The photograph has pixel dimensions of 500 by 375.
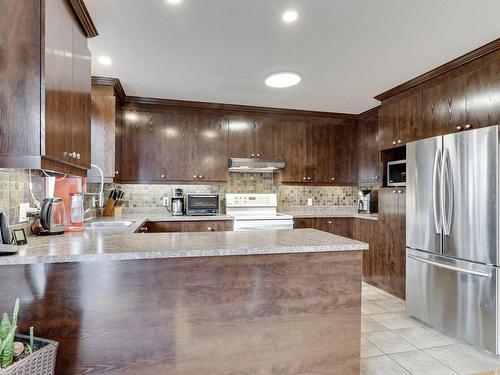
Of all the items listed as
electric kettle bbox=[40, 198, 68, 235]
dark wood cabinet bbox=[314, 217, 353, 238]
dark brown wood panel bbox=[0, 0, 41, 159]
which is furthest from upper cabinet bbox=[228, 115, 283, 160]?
dark brown wood panel bbox=[0, 0, 41, 159]

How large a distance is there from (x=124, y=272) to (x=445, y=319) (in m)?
2.63

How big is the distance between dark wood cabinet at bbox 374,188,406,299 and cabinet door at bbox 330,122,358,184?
3.05 ft

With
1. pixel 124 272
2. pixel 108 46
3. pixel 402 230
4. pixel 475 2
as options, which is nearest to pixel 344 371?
pixel 124 272

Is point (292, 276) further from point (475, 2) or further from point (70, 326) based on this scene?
point (475, 2)

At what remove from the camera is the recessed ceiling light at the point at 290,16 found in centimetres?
202

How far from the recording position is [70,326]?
1.41 meters

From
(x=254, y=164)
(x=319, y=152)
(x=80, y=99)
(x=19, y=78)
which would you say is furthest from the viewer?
(x=319, y=152)

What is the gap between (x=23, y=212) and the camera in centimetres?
191

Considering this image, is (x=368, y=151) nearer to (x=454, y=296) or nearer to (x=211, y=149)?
(x=211, y=149)

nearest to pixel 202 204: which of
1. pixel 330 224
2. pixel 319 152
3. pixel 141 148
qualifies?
pixel 141 148

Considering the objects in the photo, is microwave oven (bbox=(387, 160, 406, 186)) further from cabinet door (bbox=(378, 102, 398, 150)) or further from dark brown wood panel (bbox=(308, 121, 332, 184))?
dark brown wood panel (bbox=(308, 121, 332, 184))

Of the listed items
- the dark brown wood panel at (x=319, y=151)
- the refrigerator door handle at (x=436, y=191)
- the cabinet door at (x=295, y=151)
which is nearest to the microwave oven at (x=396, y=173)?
the refrigerator door handle at (x=436, y=191)

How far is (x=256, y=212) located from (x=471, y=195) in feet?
8.35

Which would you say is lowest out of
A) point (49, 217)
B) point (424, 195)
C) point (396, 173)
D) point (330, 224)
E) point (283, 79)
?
point (330, 224)
